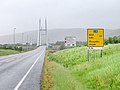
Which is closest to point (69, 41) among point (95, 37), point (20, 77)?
point (95, 37)

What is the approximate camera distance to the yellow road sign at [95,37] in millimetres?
28750

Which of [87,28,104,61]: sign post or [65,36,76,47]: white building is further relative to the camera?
[65,36,76,47]: white building

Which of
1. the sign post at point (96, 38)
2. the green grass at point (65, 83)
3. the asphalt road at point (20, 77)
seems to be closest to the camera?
the green grass at point (65, 83)

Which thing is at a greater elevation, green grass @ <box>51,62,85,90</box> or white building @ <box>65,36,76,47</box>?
white building @ <box>65,36,76,47</box>

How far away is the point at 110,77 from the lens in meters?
16.9

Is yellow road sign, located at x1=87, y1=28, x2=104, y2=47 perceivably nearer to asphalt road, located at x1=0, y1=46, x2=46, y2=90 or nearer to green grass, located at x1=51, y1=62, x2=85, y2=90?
asphalt road, located at x1=0, y1=46, x2=46, y2=90

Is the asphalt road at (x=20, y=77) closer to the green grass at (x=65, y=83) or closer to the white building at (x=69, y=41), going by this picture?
the green grass at (x=65, y=83)

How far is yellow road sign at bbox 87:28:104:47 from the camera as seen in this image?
94.3 ft

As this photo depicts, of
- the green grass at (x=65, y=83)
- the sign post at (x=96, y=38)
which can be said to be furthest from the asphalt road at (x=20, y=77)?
the sign post at (x=96, y=38)

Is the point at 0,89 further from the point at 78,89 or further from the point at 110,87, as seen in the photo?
the point at 110,87

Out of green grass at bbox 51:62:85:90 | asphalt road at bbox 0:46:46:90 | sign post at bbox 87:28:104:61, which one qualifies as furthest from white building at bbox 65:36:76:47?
green grass at bbox 51:62:85:90

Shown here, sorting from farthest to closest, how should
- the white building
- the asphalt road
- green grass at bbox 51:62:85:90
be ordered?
the white building
the asphalt road
green grass at bbox 51:62:85:90

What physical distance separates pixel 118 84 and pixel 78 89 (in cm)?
174

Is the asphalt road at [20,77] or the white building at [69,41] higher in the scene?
the white building at [69,41]
